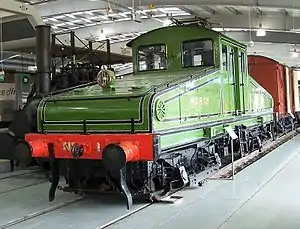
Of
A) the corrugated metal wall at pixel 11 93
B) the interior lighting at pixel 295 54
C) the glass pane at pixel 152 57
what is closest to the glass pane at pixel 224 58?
the glass pane at pixel 152 57

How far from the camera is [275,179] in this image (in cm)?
766

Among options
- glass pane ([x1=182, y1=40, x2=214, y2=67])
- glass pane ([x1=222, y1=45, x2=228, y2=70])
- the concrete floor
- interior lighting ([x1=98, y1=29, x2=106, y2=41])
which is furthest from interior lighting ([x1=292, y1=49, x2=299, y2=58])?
glass pane ([x1=182, y1=40, x2=214, y2=67])

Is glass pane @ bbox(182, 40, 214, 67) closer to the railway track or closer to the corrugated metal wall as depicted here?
the railway track

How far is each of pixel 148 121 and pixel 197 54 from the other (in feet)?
8.03

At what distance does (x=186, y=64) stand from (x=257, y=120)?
4459 mm

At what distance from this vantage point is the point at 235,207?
18.8 feet

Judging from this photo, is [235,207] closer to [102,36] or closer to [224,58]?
[224,58]

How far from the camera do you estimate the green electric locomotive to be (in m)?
5.43

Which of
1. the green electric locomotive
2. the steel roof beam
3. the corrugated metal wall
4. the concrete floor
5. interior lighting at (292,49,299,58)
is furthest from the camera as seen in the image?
interior lighting at (292,49,299,58)

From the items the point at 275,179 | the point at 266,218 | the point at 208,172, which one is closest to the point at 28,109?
the point at 208,172

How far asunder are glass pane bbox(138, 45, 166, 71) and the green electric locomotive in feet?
0.06

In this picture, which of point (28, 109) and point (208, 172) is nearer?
point (208, 172)

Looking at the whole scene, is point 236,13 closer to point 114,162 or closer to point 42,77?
point 42,77

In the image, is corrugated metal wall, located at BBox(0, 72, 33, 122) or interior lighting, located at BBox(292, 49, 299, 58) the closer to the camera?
corrugated metal wall, located at BBox(0, 72, 33, 122)
